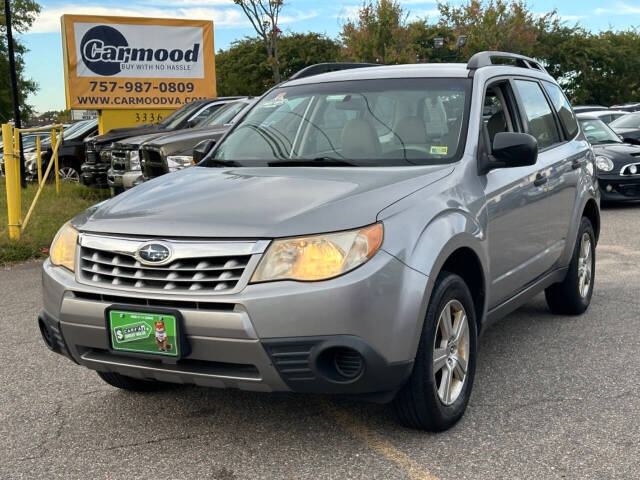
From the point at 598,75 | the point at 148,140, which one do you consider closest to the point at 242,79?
the point at 598,75

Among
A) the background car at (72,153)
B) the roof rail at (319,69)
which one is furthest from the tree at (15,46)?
the roof rail at (319,69)

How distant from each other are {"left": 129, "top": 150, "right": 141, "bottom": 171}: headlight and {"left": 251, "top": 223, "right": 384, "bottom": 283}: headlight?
29.0 ft

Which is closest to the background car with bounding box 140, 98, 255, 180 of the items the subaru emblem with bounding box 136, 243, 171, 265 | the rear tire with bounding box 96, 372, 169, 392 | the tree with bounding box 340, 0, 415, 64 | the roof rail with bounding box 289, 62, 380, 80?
the roof rail with bounding box 289, 62, 380, 80

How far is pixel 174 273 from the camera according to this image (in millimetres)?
3225

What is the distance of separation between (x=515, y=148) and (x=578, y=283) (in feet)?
6.35

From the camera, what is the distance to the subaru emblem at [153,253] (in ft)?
10.6

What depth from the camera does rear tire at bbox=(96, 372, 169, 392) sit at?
13.9 ft

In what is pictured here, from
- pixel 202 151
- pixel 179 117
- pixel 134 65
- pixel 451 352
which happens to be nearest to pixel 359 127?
pixel 202 151

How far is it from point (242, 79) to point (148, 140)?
46000 mm

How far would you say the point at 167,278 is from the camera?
322cm

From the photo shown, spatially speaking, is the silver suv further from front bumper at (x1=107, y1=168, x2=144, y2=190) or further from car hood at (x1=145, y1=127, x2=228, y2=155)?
front bumper at (x1=107, y1=168, x2=144, y2=190)

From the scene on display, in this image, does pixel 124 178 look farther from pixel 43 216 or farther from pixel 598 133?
pixel 598 133

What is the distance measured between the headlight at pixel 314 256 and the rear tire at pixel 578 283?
9.17 ft

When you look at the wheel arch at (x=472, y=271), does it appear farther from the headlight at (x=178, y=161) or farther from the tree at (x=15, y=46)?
the tree at (x=15, y=46)
